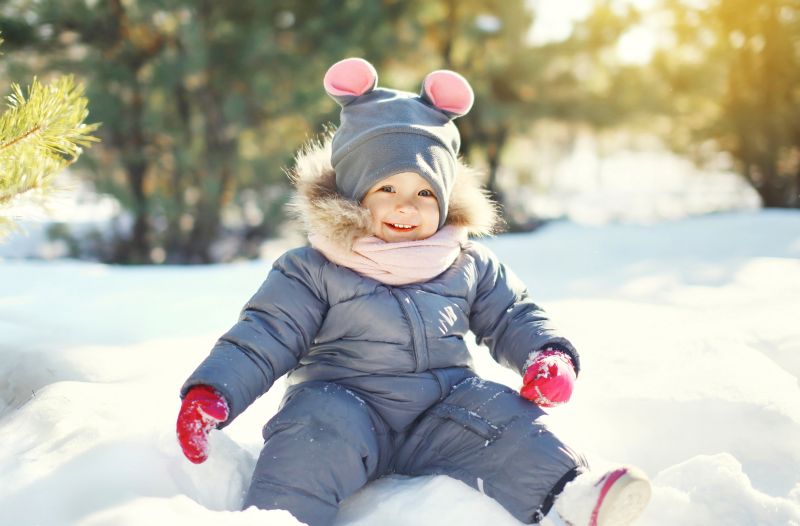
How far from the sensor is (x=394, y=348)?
1662 millimetres

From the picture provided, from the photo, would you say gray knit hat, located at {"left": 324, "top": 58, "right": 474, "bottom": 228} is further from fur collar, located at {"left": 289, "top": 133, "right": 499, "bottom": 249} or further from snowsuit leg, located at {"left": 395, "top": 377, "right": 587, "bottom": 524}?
snowsuit leg, located at {"left": 395, "top": 377, "right": 587, "bottom": 524}

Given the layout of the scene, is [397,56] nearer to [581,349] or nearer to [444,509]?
[581,349]

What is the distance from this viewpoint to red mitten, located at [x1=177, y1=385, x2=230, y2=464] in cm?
136

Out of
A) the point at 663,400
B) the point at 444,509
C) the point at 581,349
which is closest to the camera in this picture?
the point at 444,509

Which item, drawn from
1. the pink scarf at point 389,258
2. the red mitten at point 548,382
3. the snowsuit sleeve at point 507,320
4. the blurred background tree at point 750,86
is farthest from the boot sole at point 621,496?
the blurred background tree at point 750,86

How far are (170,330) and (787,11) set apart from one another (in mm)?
8772

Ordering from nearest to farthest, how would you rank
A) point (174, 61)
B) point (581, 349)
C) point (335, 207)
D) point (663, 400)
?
point (335, 207) < point (663, 400) < point (581, 349) < point (174, 61)

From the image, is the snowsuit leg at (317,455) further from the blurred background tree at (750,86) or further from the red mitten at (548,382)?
the blurred background tree at (750,86)

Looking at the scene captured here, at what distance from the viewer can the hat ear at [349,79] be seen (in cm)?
184

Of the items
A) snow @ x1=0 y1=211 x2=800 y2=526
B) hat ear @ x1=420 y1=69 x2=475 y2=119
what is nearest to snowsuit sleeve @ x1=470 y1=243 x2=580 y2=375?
snow @ x1=0 y1=211 x2=800 y2=526

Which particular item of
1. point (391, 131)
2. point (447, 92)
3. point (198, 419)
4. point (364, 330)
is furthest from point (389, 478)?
point (447, 92)

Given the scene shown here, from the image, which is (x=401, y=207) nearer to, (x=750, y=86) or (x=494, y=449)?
(x=494, y=449)

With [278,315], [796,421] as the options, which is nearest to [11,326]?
[278,315]

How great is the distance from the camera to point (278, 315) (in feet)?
5.36
